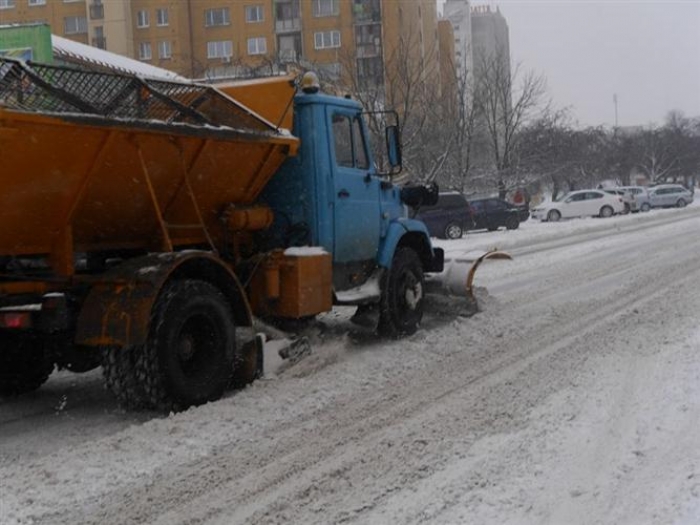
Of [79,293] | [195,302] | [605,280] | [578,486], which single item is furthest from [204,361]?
[605,280]

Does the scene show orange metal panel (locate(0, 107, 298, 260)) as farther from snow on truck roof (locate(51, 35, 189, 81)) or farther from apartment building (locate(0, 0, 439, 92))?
apartment building (locate(0, 0, 439, 92))

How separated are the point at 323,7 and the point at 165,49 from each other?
1419cm

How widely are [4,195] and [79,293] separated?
113 centimetres

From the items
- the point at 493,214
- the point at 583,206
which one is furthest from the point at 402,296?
the point at 583,206

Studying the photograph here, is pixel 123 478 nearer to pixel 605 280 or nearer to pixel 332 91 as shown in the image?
pixel 332 91

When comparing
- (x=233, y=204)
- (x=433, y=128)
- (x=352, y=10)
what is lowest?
(x=233, y=204)

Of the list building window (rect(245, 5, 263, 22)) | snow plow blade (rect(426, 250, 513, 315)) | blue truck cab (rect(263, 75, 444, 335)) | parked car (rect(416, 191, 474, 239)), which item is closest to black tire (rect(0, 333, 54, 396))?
blue truck cab (rect(263, 75, 444, 335))

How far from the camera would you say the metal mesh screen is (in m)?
5.24

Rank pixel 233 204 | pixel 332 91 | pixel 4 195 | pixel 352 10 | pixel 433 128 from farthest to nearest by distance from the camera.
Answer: pixel 352 10
pixel 433 128
pixel 332 91
pixel 233 204
pixel 4 195

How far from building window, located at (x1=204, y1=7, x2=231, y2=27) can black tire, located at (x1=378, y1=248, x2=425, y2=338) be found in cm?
6410

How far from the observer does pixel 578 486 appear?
14.7 ft

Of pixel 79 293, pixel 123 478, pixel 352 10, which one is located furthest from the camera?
pixel 352 10

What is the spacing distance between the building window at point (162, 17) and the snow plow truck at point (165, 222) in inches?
2565

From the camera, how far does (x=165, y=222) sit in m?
6.89
